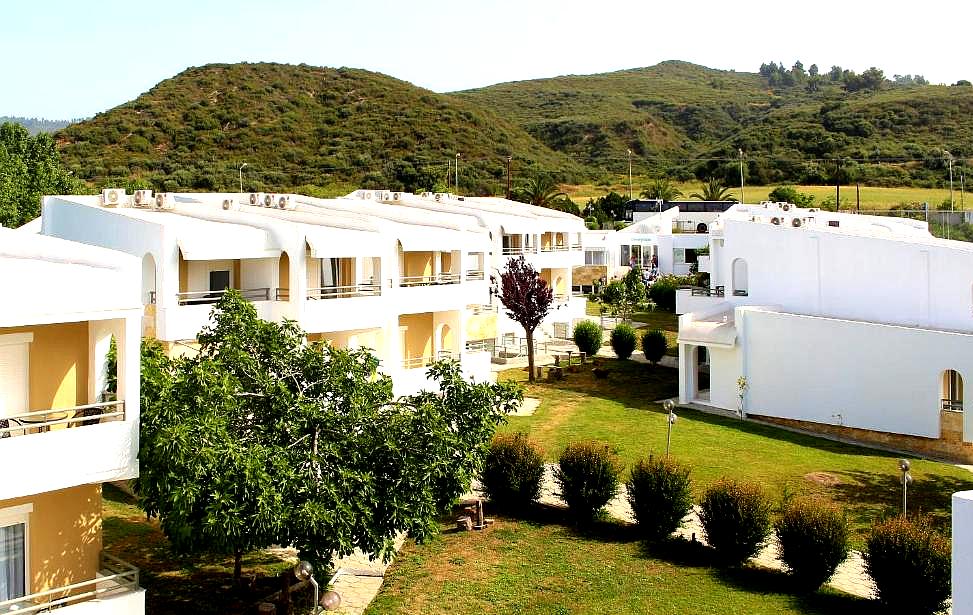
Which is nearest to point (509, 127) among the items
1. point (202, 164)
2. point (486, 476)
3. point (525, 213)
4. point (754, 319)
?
point (202, 164)

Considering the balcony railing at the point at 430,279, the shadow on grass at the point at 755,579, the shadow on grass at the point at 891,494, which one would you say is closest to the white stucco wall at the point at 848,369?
the shadow on grass at the point at 891,494

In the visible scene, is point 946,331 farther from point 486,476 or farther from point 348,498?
point 348,498

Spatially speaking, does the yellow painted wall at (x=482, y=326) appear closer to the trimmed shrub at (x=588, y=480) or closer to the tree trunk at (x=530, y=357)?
the tree trunk at (x=530, y=357)

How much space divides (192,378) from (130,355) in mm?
1218

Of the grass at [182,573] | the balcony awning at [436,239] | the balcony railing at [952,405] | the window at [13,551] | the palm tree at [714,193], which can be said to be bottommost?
the grass at [182,573]

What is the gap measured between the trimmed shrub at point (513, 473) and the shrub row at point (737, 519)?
0.02 meters

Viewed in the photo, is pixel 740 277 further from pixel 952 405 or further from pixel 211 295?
pixel 211 295

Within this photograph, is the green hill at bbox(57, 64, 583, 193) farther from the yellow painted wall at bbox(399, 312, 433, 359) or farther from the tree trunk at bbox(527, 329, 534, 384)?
the yellow painted wall at bbox(399, 312, 433, 359)

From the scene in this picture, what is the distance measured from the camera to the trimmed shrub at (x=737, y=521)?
1892 centimetres

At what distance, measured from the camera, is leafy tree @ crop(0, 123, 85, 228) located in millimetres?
42750

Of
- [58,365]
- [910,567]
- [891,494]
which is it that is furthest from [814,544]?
[58,365]

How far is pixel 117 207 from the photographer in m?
27.7

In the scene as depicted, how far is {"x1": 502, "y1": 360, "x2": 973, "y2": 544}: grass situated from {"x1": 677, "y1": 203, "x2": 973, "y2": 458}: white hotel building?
1221 mm

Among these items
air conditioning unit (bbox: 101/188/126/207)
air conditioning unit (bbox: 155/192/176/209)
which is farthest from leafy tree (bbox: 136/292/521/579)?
air conditioning unit (bbox: 155/192/176/209)
